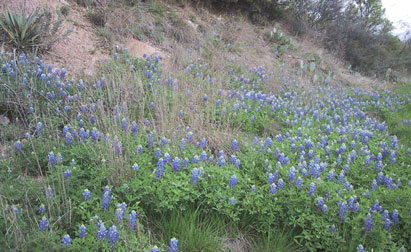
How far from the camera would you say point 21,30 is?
4.73m

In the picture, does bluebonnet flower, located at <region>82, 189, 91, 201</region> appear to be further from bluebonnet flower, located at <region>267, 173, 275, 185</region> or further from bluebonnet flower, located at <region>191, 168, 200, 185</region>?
bluebonnet flower, located at <region>267, 173, 275, 185</region>

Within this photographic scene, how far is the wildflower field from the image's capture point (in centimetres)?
236

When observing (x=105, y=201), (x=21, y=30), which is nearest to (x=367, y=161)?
(x=105, y=201)

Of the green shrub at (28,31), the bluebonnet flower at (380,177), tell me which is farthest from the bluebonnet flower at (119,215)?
A: the green shrub at (28,31)

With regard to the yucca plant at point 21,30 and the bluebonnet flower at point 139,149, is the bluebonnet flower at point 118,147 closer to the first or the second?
the bluebonnet flower at point 139,149

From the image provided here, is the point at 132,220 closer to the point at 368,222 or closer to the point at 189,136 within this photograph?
the point at 189,136

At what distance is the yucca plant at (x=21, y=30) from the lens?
4680 mm

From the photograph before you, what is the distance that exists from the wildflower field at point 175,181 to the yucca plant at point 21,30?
0.62 metres

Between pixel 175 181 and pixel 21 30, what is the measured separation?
3810 mm

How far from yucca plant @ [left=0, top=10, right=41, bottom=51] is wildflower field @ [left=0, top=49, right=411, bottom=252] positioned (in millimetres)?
624

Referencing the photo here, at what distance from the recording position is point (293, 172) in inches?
→ 117

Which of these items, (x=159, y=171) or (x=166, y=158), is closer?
(x=159, y=171)

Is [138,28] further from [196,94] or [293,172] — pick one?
[293,172]

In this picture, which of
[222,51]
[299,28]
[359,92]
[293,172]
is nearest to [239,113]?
[293,172]
